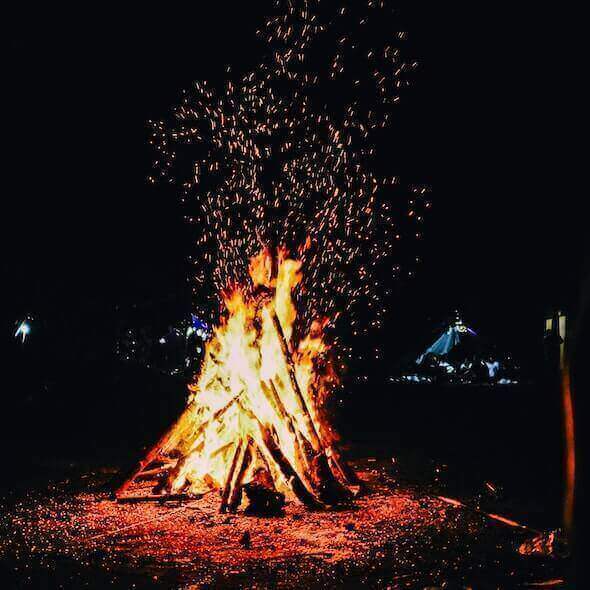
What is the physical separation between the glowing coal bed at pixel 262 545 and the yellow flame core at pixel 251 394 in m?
0.44

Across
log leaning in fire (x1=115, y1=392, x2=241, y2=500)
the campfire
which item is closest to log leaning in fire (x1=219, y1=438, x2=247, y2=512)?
the campfire

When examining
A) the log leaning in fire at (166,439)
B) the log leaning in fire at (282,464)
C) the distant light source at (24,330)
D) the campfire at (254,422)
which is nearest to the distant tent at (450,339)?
the distant light source at (24,330)

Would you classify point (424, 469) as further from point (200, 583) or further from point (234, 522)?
point (200, 583)

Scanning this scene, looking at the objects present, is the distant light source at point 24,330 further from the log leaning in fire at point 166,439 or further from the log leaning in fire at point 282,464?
the log leaning in fire at point 282,464

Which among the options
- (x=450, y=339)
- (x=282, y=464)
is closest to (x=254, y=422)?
(x=282, y=464)

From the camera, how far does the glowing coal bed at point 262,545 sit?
4.01 metres

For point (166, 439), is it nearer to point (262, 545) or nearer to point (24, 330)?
point (262, 545)

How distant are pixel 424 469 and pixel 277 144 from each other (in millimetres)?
6350

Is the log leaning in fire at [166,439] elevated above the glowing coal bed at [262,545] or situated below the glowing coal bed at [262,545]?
above

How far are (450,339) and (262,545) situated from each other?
1688cm

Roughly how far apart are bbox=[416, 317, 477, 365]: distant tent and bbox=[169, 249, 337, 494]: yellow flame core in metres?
14.1

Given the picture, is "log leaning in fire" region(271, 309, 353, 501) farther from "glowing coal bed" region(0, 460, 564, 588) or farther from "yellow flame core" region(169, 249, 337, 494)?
"glowing coal bed" region(0, 460, 564, 588)

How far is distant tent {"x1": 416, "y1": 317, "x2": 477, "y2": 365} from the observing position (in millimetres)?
20406

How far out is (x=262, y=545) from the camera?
4668 millimetres
